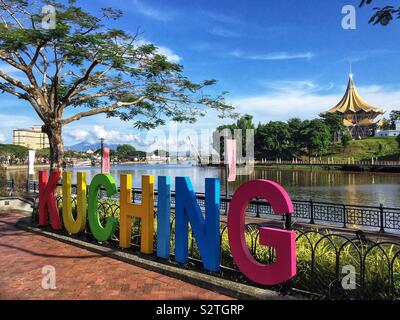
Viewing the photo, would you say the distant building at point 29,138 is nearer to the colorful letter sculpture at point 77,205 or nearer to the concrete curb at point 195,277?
the colorful letter sculpture at point 77,205

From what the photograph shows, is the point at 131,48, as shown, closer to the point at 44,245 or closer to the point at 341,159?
the point at 44,245

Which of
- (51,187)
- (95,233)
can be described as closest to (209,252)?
(95,233)

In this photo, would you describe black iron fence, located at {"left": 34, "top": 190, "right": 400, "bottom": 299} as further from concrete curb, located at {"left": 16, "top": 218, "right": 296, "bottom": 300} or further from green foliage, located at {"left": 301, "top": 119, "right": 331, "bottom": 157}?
green foliage, located at {"left": 301, "top": 119, "right": 331, "bottom": 157}

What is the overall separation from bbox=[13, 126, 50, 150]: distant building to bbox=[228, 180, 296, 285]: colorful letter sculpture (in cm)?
14987

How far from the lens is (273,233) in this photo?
5.33 metres

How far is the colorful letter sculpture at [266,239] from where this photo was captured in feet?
16.9

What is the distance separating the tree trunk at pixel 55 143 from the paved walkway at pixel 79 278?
375 centimetres

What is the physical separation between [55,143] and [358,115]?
108 metres

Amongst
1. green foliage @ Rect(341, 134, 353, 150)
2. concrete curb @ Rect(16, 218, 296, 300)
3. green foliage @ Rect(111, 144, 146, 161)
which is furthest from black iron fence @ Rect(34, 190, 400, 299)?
green foliage @ Rect(111, 144, 146, 161)

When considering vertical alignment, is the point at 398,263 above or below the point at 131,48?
below

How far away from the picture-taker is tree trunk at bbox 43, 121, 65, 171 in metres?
11.8

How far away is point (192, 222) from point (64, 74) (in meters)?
10.0

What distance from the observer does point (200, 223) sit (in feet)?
21.1

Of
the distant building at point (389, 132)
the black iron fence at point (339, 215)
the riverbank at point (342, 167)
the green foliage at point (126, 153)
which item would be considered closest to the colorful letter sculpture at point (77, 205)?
the black iron fence at point (339, 215)
